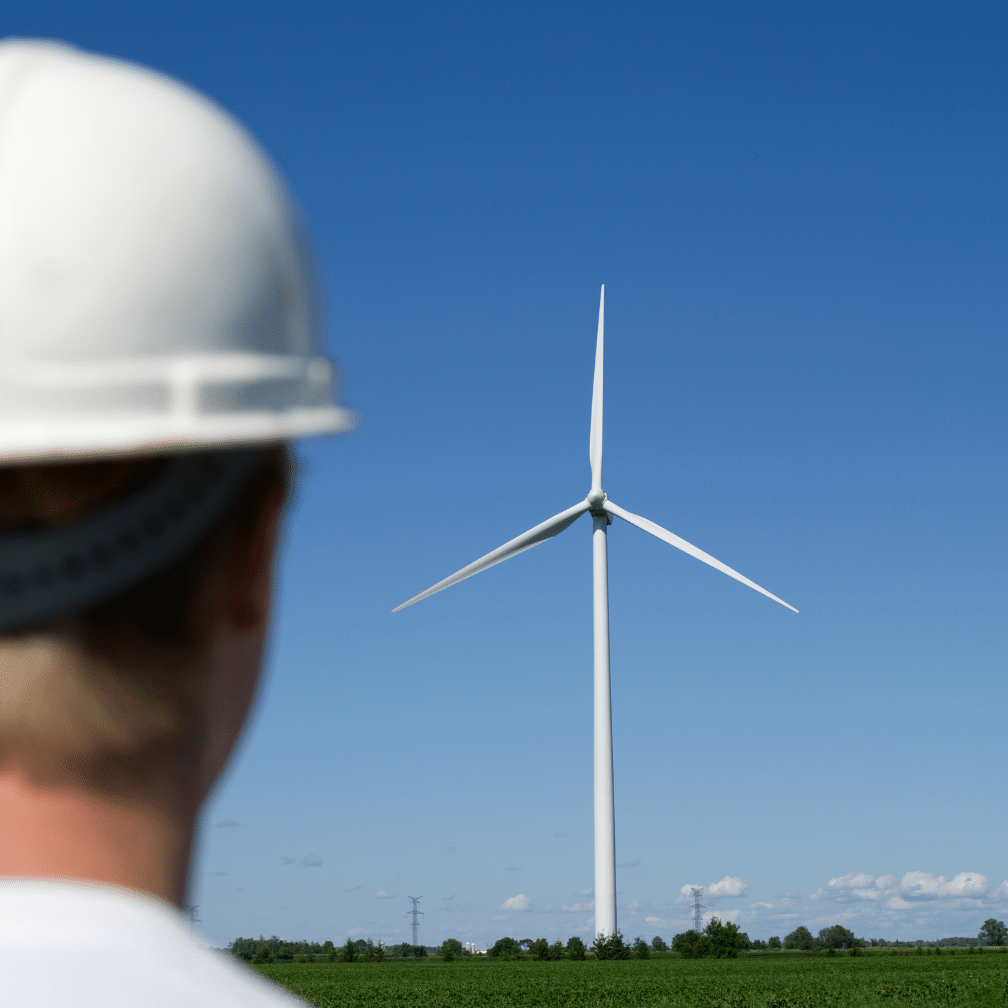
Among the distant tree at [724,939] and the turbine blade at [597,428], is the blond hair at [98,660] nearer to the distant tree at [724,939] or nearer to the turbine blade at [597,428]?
the turbine blade at [597,428]

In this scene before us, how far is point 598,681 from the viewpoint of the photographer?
6100 cm

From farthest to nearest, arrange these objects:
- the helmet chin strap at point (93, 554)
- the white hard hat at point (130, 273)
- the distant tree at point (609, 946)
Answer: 1. the distant tree at point (609, 946)
2. the white hard hat at point (130, 273)
3. the helmet chin strap at point (93, 554)

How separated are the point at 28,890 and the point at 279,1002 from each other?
388 mm

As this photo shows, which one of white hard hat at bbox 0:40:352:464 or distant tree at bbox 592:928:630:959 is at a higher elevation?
white hard hat at bbox 0:40:352:464

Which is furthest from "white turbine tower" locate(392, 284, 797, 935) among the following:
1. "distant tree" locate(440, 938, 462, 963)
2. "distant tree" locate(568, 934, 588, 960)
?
"distant tree" locate(440, 938, 462, 963)

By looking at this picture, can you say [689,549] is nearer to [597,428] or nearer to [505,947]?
[597,428]

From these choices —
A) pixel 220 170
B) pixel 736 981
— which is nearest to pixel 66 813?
pixel 220 170

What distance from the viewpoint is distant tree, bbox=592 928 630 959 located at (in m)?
78.4

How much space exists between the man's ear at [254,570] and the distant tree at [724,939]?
14512 cm

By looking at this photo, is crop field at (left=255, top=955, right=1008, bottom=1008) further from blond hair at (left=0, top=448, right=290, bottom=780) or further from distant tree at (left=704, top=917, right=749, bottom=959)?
distant tree at (left=704, top=917, right=749, bottom=959)

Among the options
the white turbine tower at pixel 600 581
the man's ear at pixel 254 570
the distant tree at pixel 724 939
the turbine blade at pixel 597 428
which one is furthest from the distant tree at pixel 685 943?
the man's ear at pixel 254 570

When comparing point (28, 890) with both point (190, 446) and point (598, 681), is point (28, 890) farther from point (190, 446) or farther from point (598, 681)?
point (598, 681)

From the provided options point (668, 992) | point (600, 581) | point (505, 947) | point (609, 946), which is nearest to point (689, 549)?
point (600, 581)

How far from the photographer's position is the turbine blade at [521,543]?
53531mm
